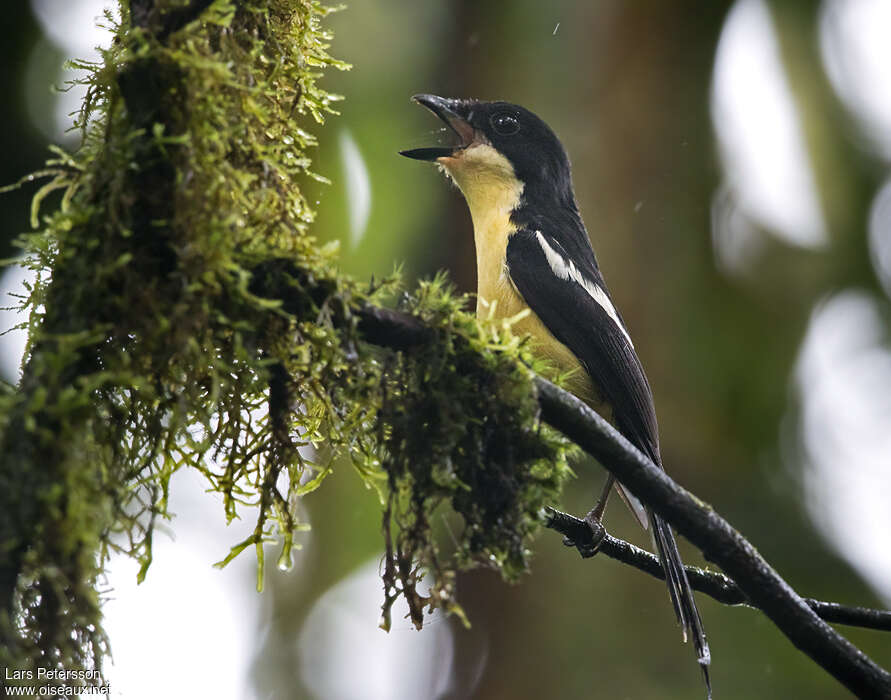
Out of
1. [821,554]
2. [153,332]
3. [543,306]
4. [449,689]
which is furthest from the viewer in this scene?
[821,554]

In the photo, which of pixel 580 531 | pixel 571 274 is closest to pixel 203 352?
pixel 580 531

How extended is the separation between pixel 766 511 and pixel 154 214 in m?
6.05

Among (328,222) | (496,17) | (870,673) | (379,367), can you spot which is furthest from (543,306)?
(496,17)

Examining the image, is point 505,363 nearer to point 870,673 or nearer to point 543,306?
point 870,673

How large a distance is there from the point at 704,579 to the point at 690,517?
898mm

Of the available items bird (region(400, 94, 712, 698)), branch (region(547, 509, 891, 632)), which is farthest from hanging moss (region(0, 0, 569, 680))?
bird (region(400, 94, 712, 698))

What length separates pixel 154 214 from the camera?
1.99m

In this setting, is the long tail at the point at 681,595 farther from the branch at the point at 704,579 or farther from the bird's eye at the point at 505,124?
the bird's eye at the point at 505,124

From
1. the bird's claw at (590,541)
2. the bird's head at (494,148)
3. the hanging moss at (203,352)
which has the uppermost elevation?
the bird's head at (494,148)

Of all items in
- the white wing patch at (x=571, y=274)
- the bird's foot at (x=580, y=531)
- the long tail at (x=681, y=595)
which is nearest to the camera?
the long tail at (x=681, y=595)

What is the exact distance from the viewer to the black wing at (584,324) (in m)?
3.72

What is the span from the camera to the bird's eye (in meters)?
4.45

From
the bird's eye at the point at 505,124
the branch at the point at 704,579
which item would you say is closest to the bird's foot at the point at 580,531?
the branch at the point at 704,579

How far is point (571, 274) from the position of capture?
400 cm
